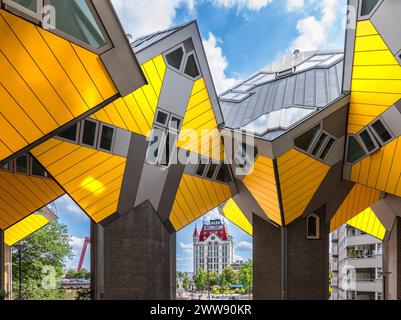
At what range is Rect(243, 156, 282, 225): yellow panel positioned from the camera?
1523 centimetres

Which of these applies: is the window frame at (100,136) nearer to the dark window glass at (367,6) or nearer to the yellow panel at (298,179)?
the yellow panel at (298,179)

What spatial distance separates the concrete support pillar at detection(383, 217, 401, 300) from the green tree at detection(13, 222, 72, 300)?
2222cm

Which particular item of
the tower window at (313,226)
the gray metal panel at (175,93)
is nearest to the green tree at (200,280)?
the tower window at (313,226)

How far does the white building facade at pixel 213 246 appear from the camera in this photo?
301 ft

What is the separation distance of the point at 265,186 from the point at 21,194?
11.2 meters

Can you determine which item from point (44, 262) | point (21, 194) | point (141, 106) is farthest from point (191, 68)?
point (44, 262)

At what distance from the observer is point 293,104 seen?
53.1ft

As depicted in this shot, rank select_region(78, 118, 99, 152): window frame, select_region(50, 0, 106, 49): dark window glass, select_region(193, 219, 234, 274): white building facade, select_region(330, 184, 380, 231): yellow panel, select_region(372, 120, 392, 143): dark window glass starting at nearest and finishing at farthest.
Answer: select_region(50, 0, 106, 49): dark window glass < select_region(78, 118, 99, 152): window frame < select_region(372, 120, 392, 143): dark window glass < select_region(330, 184, 380, 231): yellow panel < select_region(193, 219, 234, 274): white building facade

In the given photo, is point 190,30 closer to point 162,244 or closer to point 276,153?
point 276,153

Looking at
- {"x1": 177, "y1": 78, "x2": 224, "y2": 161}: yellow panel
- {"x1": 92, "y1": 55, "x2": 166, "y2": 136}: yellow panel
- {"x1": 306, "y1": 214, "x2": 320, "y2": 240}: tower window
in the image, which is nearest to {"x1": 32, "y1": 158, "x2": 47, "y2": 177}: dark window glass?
{"x1": 92, "y1": 55, "x2": 166, "y2": 136}: yellow panel

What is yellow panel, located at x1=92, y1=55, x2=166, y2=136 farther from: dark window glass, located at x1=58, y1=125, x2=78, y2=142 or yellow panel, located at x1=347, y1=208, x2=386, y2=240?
yellow panel, located at x1=347, y1=208, x2=386, y2=240

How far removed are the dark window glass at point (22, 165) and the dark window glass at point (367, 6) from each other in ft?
48.3

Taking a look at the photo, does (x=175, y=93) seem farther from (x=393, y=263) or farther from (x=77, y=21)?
(x=393, y=263)
